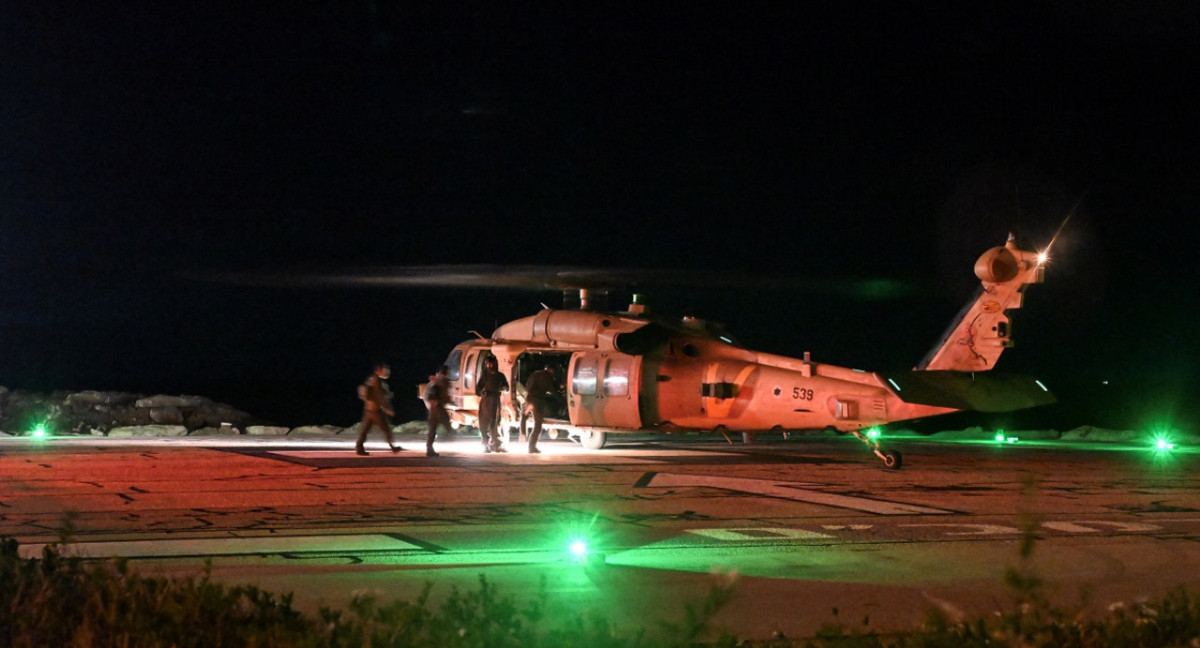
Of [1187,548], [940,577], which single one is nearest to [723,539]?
[940,577]

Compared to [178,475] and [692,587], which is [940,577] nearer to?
[692,587]

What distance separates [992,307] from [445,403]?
31.9 ft

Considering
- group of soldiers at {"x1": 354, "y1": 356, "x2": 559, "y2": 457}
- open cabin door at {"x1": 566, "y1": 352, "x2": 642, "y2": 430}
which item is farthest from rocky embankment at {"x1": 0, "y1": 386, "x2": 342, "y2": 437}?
open cabin door at {"x1": 566, "y1": 352, "x2": 642, "y2": 430}

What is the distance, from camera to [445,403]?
23.2 metres

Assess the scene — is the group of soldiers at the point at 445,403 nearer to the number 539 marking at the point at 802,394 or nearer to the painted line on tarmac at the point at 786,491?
the number 539 marking at the point at 802,394

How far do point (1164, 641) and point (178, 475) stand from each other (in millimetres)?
13620

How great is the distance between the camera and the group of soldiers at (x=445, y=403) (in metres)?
22.3

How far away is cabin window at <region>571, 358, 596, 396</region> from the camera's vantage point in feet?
82.1

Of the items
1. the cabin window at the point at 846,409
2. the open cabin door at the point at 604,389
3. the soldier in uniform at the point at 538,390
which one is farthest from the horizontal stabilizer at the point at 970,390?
the soldier in uniform at the point at 538,390

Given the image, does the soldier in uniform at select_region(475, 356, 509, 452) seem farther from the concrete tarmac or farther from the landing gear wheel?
the landing gear wheel

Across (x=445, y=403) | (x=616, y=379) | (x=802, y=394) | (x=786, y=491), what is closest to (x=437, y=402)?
(x=445, y=403)

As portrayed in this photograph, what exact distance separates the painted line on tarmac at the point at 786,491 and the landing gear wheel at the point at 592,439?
8008mm

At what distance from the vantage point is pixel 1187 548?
10625mm

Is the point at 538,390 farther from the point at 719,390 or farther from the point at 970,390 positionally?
the point at 970,390
